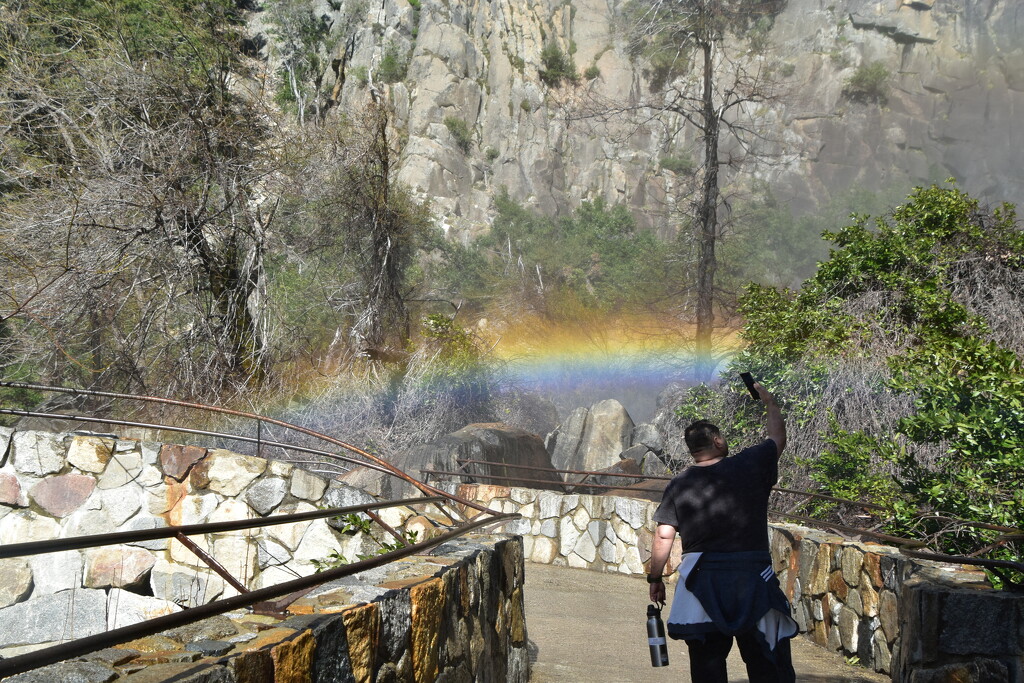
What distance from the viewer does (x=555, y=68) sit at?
52.5 meters

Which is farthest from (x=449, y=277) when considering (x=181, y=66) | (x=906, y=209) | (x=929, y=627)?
(x=929, y=627)

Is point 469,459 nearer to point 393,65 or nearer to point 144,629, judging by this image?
point 144,629

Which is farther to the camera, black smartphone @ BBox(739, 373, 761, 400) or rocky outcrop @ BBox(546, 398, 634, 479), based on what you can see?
rocky outcrop @ BBox(546, 398, 634, 479)

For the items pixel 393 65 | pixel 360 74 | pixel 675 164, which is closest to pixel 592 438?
pixel 360 74

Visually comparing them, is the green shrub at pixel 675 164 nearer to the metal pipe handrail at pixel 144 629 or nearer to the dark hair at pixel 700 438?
the dark hair at pixel 700 438

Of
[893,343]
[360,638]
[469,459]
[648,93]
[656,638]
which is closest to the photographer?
[360,638]

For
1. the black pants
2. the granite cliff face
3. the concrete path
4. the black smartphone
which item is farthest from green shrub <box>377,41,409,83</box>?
the black pants

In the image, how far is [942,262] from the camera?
36.2ft

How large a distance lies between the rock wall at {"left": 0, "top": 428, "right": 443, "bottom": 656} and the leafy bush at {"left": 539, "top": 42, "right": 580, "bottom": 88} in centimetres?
4714

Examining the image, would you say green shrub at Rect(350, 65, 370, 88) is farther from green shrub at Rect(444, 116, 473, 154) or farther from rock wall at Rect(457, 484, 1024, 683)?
rock wall at Rect(457, 484, 1024, 683)

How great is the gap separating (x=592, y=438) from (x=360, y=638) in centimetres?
1638

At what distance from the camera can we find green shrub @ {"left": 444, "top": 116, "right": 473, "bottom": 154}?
43.1 meters

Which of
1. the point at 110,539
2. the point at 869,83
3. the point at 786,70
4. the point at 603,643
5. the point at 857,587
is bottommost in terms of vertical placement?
the point at 603,643

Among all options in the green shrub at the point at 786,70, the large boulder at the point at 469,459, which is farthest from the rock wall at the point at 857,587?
the green shrub at the point at 786,70
